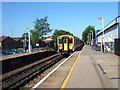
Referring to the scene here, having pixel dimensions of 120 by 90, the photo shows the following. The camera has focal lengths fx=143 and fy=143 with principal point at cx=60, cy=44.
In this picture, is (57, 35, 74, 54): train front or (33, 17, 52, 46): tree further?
(33, 17, 52, 46): tree

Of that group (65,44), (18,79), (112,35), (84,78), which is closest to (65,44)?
(65,44)

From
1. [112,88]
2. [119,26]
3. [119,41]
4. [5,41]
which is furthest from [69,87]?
[5,41]

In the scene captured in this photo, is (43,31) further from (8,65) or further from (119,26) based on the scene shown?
(8,65)

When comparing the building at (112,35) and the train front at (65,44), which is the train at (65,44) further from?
the building at (112,35)

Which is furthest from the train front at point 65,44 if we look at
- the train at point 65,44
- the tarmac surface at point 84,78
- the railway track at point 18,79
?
the tarmac surface at point 84,78

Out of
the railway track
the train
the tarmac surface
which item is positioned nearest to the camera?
the tarmac surface

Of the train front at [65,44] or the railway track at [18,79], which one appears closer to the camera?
the railway track at [18,79]

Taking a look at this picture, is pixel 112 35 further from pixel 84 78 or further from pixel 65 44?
pixel 84 78

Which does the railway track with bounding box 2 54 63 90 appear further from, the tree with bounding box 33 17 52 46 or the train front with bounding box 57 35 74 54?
the tree with bounding box 33 17 52 46

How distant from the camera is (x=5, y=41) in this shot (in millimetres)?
49281

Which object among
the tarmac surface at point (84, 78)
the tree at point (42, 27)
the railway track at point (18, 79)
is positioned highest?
the tree at point (42, 27)

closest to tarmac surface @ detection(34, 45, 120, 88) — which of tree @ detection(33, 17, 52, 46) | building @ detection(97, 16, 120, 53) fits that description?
building @ detection(97, 16, 120, 53)

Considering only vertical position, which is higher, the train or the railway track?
the train

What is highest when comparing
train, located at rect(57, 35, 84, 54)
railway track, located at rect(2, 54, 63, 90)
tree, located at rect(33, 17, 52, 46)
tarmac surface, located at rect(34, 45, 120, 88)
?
tree, located at rect(33, 17, 52, 46)
